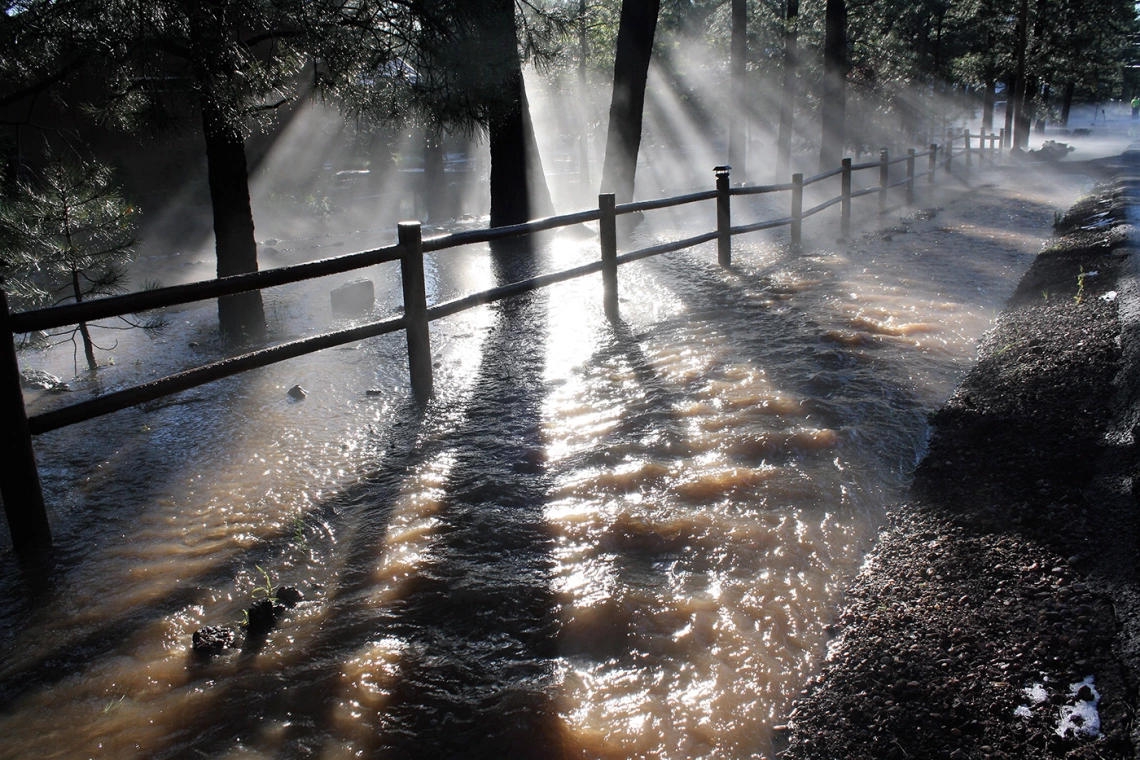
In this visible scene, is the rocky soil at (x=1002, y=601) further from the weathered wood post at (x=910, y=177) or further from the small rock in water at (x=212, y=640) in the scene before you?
the weathered wood post at (x=910, y=177)

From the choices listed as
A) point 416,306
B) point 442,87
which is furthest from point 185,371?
point 442,87

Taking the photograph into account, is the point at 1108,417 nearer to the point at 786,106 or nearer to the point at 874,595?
the point at 874,595

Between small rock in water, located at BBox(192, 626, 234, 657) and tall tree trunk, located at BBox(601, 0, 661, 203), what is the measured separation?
10.6 meters

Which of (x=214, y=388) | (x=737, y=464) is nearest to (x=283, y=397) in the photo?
(x=214, y=388)

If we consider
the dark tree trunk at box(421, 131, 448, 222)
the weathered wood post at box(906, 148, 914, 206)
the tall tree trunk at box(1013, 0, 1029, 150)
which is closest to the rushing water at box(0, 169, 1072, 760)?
the weathered wood post at box(906, 148, 914, 206)

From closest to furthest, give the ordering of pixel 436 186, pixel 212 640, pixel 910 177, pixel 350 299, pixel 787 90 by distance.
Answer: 1. pixel 212 640
2. pixel 350 299
3. pixel 910 177
4. pixel 436 186
5. pixel 787 90

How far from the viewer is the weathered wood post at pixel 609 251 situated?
25.4 feet

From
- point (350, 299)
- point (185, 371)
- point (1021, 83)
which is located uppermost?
point (1021, 83)

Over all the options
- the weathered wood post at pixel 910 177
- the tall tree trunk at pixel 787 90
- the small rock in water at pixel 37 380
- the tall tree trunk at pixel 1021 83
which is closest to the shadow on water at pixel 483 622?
the small rock in water at pixel 37 380

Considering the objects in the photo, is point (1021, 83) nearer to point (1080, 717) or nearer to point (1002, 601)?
point (1002, 601)

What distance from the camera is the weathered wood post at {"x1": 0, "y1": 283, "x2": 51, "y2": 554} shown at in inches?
139

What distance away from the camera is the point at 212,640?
3.01 metres

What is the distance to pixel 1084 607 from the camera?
2775mm

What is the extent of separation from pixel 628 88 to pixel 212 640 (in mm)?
11864
